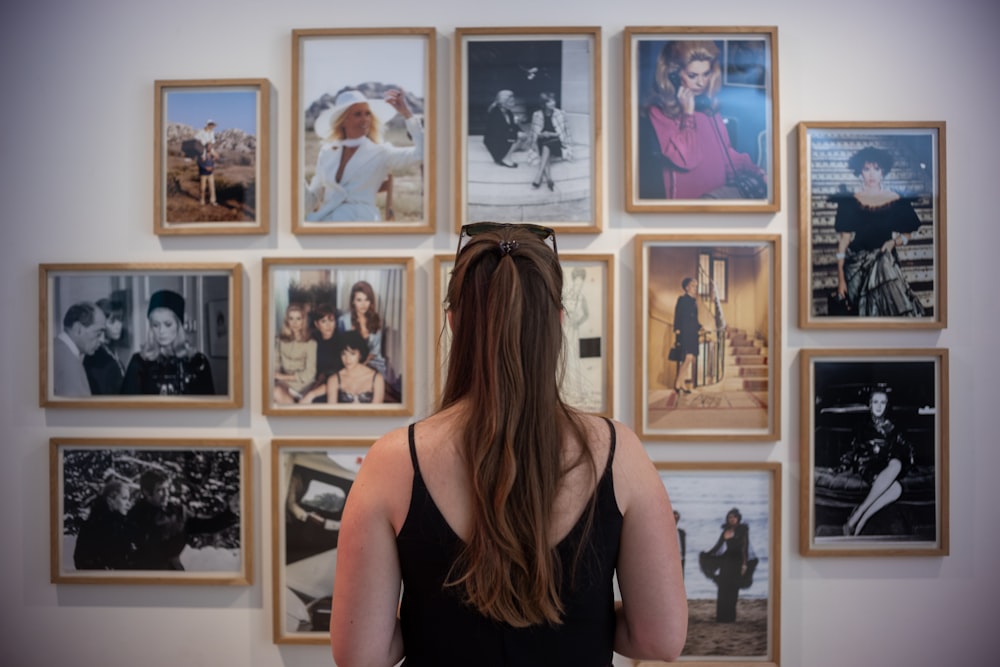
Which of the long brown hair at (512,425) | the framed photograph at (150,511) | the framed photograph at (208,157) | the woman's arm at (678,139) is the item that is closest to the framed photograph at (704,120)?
the woman's arm at (678,139)

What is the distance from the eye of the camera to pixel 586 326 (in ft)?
7.55

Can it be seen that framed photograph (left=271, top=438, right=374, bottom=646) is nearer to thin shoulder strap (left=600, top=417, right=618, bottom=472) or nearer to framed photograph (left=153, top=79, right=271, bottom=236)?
framed photograph (left=153, top=79, right=271, bottom=236)

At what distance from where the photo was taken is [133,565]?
2355 mm

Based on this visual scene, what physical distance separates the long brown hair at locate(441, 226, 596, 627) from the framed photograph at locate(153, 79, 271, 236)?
55.3 inches

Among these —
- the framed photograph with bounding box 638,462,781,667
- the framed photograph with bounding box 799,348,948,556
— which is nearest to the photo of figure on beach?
the framed photograph with bounding box 638,462,781,667

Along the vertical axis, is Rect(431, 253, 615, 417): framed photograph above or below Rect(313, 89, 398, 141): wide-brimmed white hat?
below

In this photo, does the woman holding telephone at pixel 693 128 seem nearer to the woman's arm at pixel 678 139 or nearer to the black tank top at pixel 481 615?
the woman's arm at pixel 678 139

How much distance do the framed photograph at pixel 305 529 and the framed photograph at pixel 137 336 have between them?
1.00 feet

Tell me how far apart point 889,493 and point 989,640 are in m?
0.55

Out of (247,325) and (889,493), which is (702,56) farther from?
(247,325)

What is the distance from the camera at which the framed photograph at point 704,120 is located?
2.30 meters

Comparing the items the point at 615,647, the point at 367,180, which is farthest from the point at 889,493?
the point at 367,180

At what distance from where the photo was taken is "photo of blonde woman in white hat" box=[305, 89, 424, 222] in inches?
91.0

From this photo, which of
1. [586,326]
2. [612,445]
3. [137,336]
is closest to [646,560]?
[612,445]
